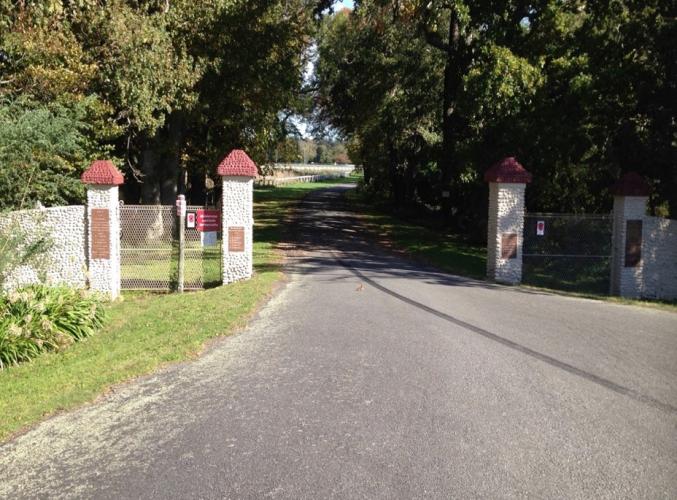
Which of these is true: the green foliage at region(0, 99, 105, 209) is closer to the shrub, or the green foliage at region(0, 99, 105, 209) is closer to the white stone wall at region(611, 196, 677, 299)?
the shrub

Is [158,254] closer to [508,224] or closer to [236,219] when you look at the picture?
[236,219]

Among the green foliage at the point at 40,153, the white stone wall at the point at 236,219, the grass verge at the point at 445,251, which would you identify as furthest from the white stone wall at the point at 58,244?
the grass verge at the point at 445,251

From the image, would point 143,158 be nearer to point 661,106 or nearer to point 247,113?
point 247,113

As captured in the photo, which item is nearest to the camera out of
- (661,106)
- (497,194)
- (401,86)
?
(497,194)

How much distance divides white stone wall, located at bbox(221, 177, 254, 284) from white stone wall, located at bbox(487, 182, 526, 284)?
569 cm

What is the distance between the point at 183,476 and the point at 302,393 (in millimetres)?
1853

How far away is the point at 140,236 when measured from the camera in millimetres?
16031

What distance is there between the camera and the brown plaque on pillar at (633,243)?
14.9 meters

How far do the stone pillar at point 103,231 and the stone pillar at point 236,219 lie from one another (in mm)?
2210

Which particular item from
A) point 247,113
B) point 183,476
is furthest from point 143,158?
point 183,476

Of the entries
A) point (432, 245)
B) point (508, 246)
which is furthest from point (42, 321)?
point (432, 245)

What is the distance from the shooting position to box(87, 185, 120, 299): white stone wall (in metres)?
13.7

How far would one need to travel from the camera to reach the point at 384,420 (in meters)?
5.68

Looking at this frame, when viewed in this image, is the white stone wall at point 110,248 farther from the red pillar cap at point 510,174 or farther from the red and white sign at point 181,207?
the red pillar cap at point 510,174
